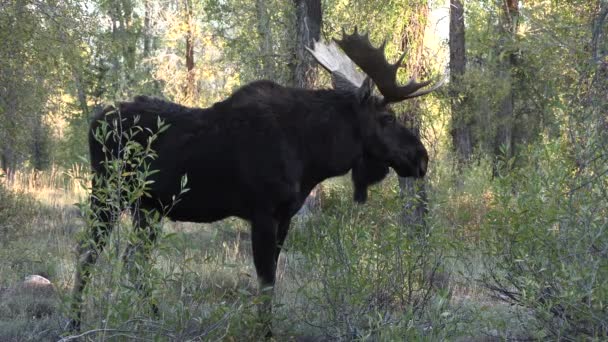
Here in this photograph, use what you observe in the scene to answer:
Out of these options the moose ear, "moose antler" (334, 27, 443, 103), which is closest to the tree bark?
"moose antler" (334, 27, 443, 103)

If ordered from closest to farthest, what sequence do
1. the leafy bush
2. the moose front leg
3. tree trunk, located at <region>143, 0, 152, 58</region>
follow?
the leafy bush
the moose front leg
tree trunk, located at <region>143, 0, 152, 58</region>

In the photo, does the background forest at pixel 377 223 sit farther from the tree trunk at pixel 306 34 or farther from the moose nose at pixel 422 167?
the moose nose at pixel 422 167

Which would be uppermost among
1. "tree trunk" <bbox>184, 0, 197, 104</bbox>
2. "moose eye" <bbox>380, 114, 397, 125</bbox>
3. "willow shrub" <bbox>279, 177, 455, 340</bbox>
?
"tree trunk" <bbox>184, 0, 197, 104</bbox>

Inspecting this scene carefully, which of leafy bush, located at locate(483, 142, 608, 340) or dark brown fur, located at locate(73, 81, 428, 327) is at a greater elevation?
dark brown fur, located at locate(73, 81, 428, 327)

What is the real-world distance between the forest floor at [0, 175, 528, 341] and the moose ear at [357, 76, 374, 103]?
1.48m

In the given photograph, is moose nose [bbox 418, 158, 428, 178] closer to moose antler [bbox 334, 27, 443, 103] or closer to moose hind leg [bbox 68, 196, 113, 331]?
moose antler [bbox 334, 27, 443, 103]

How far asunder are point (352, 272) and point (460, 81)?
8.43m

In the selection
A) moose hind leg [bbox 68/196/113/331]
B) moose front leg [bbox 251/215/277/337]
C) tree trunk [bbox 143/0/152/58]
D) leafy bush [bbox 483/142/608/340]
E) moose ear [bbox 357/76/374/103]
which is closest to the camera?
moose hind leg [bbox 68/196/113/331]

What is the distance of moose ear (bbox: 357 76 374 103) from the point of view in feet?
21.7

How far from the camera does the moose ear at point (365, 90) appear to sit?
662 centimetres

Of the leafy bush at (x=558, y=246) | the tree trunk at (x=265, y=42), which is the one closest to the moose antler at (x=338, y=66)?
the leafy bush at (x=558, y=246)

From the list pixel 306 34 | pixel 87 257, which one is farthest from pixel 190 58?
pixel 87 257

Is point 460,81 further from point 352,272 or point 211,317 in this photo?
point 211,317

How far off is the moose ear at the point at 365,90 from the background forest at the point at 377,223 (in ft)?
2.78
